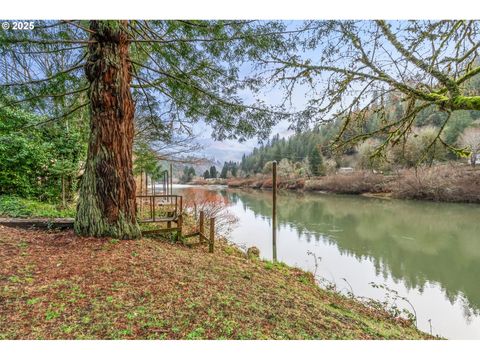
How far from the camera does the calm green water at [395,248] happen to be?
3053 mm

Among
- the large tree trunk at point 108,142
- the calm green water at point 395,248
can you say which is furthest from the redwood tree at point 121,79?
the calm green water at point 395,248

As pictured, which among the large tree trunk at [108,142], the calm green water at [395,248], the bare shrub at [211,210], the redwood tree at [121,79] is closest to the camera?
the redwood tree at [121,79]

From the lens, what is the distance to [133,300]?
1427 mm

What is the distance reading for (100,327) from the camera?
118 cm

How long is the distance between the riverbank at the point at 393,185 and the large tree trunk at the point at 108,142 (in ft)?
22.0

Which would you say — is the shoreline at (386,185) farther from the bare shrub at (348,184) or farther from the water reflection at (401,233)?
the water reflection at (401,233)

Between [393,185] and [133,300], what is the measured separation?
994 centimetres

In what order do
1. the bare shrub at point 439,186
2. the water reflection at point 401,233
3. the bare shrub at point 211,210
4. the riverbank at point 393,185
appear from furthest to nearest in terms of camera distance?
1. the riverbank at point 393,185
2. the bare shrub at point 439,186
3. the bare shrub at point 211,210
4. the water reflection at point 401,233

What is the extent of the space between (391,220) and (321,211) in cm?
258

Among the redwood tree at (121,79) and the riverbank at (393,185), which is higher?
the redwood tree at (121,79)

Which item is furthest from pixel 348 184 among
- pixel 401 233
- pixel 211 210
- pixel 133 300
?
pixel 133 300

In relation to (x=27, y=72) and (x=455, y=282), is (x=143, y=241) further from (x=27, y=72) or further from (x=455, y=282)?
(x=455, y=282)

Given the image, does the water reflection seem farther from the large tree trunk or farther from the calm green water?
the large tree trunk

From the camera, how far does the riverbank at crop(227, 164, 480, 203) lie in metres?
8.48
